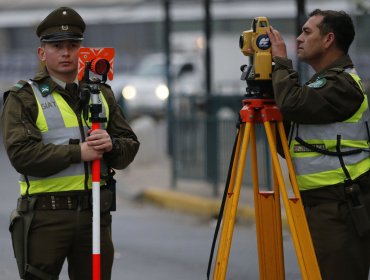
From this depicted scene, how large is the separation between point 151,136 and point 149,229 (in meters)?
6.99

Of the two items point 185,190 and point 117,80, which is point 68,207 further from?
point 117,80

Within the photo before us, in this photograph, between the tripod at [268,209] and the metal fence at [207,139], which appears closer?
the tripod at [268,209]

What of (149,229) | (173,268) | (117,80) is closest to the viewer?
(173,268)

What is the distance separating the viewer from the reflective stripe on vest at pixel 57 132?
4.89 m

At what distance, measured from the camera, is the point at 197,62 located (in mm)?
30953

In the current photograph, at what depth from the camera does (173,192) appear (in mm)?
13391

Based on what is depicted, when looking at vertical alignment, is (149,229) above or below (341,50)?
below

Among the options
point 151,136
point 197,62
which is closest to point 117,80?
point 197,62

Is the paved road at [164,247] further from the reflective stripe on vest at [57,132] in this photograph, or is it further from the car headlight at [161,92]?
the car headlight at [161,92]

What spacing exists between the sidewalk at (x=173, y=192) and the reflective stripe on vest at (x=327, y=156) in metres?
6.18

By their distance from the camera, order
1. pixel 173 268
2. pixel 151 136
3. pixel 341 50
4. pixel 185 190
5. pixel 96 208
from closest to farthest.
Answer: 1. pixel 96 208
2. pixel 341 50
3. pixel 173 268
4. pixel 185 190
5. pixel 151 136

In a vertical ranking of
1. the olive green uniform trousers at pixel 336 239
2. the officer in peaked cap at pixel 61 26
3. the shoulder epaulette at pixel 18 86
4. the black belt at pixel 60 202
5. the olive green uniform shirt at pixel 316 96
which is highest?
the officer in peaked cap at pixel 61 26

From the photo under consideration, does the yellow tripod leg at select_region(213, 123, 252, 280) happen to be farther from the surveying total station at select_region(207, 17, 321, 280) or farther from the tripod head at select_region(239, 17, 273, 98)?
the tripod head at select_region(239, 17, 273, 98)

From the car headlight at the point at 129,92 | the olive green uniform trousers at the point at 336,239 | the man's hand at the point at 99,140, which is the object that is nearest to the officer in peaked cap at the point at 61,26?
the man's hand at the point at 99,140
